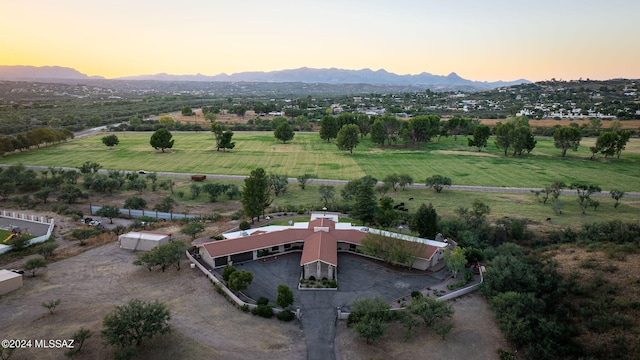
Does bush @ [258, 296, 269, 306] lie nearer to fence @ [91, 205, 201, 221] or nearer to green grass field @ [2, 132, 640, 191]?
fence @ [91, 205, 201, 221]

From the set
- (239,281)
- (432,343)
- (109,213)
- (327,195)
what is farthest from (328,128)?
(432,343)

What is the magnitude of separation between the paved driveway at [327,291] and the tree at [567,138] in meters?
72.0

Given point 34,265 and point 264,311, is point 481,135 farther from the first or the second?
point 34,265

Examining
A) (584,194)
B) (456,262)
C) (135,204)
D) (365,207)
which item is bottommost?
(135,204)

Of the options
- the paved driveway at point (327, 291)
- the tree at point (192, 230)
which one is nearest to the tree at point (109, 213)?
the tree at point (192, 230)

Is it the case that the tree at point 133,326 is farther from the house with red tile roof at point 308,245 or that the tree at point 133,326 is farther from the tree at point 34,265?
the tree at point 34,265

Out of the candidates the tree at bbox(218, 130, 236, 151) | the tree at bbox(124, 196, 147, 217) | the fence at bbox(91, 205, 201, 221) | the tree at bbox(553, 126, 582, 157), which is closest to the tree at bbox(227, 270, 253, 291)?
the fence at bbox(91, 205, 201, 221)

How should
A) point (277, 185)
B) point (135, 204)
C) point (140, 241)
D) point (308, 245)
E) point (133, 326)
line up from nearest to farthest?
1. point (133, 326)
2. point (308, 245)
3. point (140, 241)
4. point (135, 204)
5. point (277, 185)

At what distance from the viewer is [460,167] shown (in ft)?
265

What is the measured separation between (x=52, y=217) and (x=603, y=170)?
Result: 95.2 meters

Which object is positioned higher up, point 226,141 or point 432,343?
point 226,141

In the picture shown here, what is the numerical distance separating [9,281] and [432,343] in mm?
33860

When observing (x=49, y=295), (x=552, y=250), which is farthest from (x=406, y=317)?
(x=49, y=295)

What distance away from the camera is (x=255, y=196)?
47.2m
